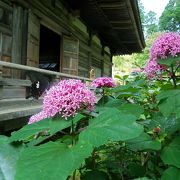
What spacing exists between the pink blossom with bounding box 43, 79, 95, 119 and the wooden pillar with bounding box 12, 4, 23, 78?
18.0ft

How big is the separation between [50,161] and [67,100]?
8.9 inches

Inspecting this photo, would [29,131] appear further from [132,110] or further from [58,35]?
[58,35]

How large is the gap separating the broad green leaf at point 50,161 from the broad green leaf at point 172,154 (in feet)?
1.11

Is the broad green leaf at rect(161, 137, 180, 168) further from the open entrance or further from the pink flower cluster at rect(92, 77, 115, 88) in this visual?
the open entrance

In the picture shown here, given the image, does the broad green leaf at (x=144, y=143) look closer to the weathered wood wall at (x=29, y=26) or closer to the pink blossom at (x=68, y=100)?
the pink blossom at (x=68, y=100)

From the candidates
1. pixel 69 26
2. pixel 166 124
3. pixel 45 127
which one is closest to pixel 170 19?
A: pixel 69 26

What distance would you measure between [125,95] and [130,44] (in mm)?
13796

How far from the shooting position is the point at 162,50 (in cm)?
131

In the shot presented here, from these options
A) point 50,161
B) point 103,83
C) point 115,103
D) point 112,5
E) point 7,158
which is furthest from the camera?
point 112,5

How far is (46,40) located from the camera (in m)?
12.5

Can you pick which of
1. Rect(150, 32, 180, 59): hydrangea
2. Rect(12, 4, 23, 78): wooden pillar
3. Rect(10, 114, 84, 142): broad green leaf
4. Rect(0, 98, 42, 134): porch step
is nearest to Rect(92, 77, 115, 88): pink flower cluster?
Rect(150, 32, 180, 59): hydrangea

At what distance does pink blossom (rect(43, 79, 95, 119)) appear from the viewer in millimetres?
943

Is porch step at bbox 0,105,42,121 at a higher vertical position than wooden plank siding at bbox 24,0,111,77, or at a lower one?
lower

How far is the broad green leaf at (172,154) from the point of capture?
1.01 metres
